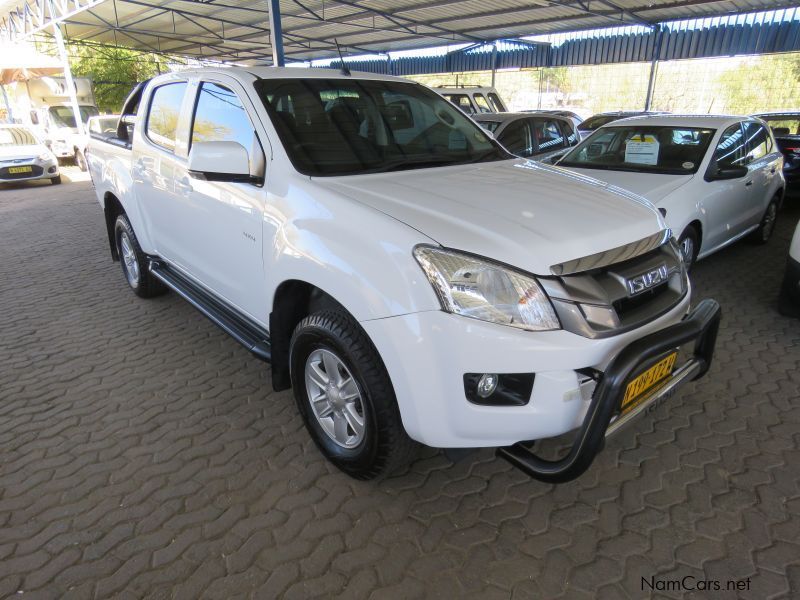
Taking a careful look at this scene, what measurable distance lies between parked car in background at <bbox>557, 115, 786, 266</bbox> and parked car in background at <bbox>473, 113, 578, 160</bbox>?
203 centimetres

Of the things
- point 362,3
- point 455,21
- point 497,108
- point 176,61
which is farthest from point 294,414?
point 176,61

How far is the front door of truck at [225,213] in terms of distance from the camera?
266 centimetres

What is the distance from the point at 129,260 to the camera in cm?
495

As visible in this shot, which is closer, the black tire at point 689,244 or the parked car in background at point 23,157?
the black tire at point 689,244

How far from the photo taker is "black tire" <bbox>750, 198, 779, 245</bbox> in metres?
6.29

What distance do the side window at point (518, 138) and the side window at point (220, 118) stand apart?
5359 mm

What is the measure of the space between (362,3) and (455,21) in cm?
347

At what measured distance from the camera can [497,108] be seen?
1160 cm

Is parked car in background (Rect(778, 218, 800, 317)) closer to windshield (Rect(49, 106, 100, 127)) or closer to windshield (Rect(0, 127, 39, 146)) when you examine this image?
windshield (Rect(0, 127, 39, 146))

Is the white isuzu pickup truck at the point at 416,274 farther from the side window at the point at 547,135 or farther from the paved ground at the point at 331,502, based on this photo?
the side window at the point at 547,135

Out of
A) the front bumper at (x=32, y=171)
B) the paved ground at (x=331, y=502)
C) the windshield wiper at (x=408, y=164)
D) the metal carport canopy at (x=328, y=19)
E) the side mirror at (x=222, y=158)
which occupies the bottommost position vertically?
the paved ground at (x=331, y=502)

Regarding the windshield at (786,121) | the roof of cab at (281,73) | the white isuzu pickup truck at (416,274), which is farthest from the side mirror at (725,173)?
the windshield at (786,121)

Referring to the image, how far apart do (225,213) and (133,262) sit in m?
2.52

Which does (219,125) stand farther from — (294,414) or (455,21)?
(455,21)
